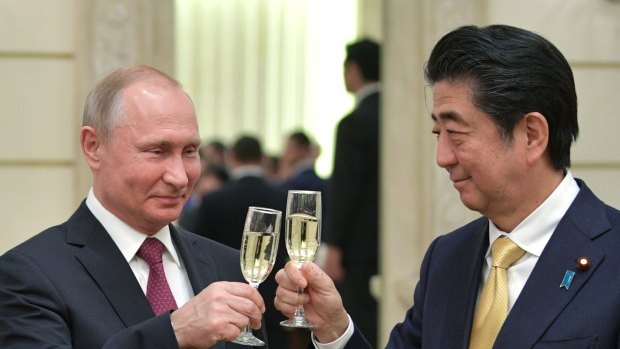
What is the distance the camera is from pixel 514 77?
125 inches

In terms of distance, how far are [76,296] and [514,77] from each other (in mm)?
1261

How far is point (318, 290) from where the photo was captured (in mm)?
3387

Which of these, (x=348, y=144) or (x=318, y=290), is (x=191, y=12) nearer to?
(x=348, y=144)

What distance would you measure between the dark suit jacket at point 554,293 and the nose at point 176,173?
751 mm

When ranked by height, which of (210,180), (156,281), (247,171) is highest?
(156,281)

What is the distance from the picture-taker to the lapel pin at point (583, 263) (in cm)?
311

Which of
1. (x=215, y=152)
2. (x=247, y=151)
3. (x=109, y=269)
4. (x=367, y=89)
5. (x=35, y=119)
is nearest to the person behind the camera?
(x=109, y=269)

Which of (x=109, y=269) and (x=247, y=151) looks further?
(x=247, y=151)

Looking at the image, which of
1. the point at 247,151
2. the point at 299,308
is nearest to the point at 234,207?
the point at 247,151

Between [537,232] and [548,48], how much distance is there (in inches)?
18.7

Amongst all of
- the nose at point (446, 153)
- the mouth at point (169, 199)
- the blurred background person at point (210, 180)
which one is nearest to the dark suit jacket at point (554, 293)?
the nose at point (446, 153)

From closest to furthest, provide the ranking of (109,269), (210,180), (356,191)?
1. (109,269)
2. (356,191)
3. (210,180)

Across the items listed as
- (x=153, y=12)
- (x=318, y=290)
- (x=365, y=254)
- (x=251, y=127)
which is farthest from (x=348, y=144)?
(x=251, y=127)

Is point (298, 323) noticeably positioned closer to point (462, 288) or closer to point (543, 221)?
point (462, 288)
